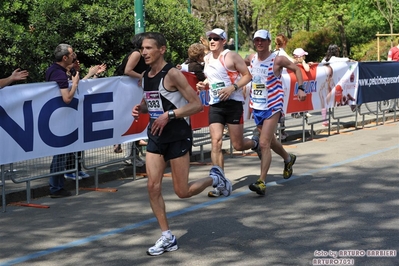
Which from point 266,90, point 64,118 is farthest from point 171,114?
point 266,90

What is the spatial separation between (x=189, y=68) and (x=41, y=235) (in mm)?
4819

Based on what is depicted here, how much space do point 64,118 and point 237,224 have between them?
273cm

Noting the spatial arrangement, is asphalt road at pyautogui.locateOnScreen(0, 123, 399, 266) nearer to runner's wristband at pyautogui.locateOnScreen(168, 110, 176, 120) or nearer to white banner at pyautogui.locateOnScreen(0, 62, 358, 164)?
white banner at pyautogui.locateOnScreen(0, 62, 358, 164)

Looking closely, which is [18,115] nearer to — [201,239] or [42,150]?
[42,150]

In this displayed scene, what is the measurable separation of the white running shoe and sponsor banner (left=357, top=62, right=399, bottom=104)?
9963 mm

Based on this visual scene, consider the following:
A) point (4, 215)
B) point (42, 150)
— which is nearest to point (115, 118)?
point (42, 150)

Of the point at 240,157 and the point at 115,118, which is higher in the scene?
the point at 115,118

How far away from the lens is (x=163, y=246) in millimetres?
6617

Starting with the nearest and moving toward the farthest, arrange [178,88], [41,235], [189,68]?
1. [178,88]
2. [41,235]
3. [189,68]

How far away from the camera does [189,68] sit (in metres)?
11.7

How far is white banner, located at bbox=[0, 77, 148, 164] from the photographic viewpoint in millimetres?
8586

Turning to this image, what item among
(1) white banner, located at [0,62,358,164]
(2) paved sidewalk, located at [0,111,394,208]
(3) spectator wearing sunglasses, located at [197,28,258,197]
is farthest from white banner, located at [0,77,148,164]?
(3) spectator wearing sunglasses, located at [197,28,258,197]

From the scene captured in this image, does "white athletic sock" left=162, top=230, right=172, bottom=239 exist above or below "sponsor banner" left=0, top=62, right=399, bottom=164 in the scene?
below

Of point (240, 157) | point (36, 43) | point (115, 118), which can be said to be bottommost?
point (240, 157)
